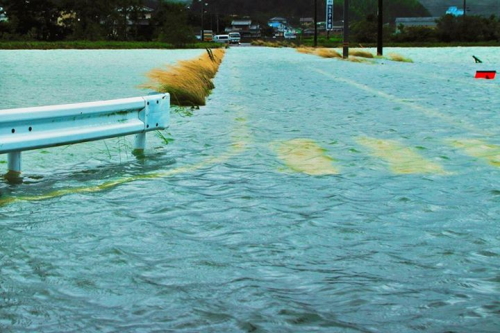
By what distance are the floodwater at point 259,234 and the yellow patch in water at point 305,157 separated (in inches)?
0.9

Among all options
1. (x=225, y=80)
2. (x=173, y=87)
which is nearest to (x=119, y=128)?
(x=173, y=87)

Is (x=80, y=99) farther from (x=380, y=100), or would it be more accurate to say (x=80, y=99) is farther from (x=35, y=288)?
(x=35, y=288)

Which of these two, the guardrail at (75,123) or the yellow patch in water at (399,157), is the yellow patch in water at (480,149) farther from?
the guardrail at (75,123)

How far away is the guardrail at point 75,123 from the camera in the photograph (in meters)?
7.78

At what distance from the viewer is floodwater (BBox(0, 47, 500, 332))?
4312 mm

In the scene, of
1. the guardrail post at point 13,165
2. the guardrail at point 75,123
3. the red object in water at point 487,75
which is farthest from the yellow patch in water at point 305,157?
the red object in water at point 487,75

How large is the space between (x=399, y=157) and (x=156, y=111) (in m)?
2.63

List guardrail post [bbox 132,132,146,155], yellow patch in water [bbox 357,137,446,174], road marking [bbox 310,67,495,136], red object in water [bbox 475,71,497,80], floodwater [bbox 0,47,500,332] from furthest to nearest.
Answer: red object in water [bbox 475,71,497,80], road marking [bbox 310,67,495,136], guardrail post [bbox 132,132,146,155], yellow patch in water [bbox 357,137,446,174], floodwater [bbox 0,47,500,332]

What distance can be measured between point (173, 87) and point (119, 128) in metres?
9.21

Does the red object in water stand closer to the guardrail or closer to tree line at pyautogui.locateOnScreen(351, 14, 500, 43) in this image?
the guardrail

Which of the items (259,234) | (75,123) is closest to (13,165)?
(75,123)

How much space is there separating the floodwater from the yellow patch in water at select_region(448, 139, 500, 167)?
→ 0.12 ft

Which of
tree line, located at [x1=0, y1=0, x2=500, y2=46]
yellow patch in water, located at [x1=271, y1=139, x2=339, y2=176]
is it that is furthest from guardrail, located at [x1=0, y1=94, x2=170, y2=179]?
tree line, located at [x1=0, y1=0, x2=500, y2=46]

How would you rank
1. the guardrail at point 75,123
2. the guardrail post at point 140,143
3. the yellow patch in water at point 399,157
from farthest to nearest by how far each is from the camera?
the guardrail post at point 140,143, the yellow patch in water at point 399,157, the guardrail at point 75,123
